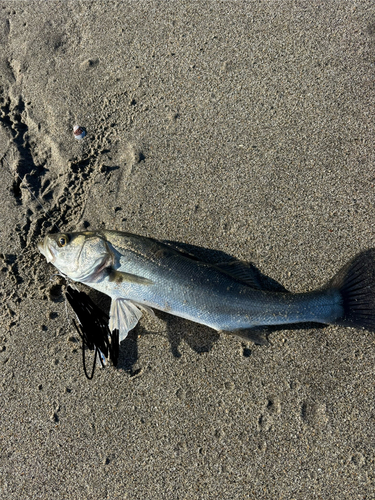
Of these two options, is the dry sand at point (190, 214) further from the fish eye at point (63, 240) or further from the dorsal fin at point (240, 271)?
the fish eye at point (63, 240)

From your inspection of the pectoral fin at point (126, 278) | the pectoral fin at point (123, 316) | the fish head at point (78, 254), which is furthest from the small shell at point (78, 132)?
the pectoral fin at point (123, 316)

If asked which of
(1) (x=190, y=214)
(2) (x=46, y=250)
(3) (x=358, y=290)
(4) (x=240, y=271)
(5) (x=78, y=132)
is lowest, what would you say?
(3) (x=358, y=290)

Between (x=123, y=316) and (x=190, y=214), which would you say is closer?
(x=123, y=316)

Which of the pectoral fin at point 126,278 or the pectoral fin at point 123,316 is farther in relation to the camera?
the pectoral fin at point 123,316

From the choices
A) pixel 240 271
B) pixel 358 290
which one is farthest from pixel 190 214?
pixel 358 290

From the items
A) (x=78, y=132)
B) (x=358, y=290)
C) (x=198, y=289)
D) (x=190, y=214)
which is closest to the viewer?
(x=198, y=289)

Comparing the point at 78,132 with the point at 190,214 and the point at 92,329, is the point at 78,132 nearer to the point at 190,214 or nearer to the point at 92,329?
the point at 190,214

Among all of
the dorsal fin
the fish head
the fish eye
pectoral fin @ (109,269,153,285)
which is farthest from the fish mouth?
the dorsal fin
